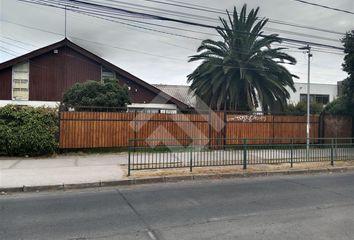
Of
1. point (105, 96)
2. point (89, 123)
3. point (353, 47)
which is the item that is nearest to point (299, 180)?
point (89, 123)

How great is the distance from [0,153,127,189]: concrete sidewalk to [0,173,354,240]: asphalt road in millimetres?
1002

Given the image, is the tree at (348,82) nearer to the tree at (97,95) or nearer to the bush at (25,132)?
the tree at (97,95)

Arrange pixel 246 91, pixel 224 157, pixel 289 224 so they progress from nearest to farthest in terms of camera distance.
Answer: pixel 289 224
pixel 224 157
pixel 246 91

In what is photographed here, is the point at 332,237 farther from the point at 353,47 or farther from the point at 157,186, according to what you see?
the point at 353,47

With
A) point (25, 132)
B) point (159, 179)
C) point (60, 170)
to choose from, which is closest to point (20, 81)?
point (25, 132)

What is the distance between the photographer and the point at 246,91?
22328 millimetres

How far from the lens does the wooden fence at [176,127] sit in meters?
15.4

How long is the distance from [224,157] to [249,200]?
190 inches

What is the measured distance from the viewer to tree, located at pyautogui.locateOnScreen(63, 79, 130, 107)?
1841 centimetres

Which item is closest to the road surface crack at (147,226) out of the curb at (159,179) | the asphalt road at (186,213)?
the asphalt road at (186,213)

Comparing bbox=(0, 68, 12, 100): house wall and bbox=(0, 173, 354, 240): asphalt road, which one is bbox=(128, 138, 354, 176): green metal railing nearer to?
bbox=(0, 173, 354, 240): asphalt road

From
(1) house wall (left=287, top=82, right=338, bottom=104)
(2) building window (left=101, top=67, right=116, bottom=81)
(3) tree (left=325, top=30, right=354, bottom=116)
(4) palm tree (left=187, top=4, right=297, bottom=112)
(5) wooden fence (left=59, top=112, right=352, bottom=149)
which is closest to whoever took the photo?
(5) wooden fence (left=59, top=112, right=352, bottom=149)

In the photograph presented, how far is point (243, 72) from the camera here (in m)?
21.9

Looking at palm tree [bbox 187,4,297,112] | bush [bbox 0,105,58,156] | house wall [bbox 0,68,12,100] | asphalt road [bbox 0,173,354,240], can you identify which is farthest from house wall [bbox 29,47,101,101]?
asphalt road [bbox 0,173,354,240]
